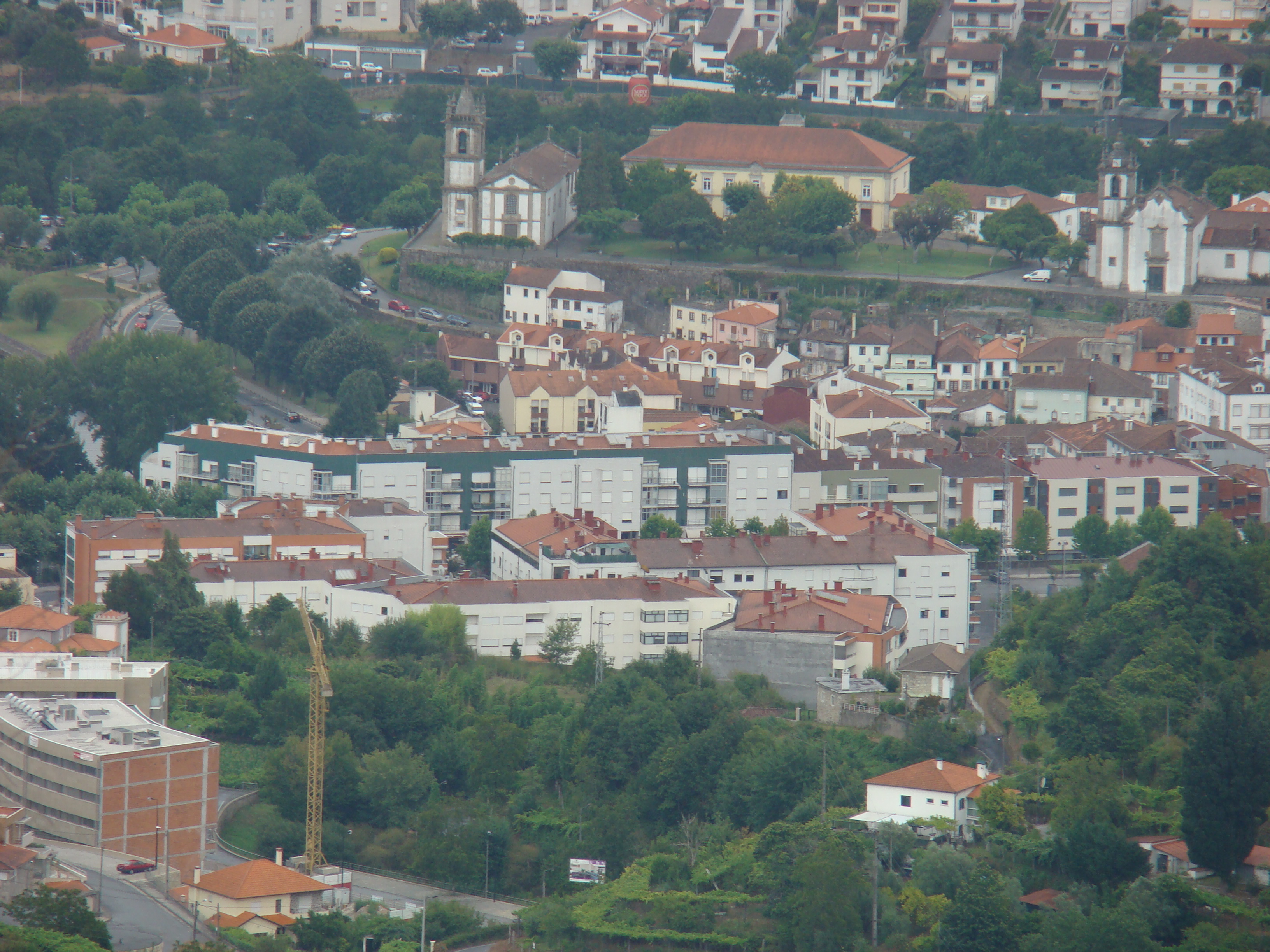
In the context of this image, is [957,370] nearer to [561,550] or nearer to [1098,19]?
[561,550]

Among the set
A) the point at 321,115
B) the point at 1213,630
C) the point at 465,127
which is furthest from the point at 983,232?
the point at 1213,630

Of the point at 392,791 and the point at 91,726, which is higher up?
the point at 91,726

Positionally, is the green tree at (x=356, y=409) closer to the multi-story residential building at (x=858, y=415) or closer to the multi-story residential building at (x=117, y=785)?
the multi-story residential building at (x=858, y=415)

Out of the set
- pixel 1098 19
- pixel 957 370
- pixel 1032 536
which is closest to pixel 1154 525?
pixel 1032 536

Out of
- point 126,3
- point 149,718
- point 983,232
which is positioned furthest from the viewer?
point 126,3

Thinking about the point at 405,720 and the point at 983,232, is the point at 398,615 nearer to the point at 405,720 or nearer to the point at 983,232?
the point at 405,720

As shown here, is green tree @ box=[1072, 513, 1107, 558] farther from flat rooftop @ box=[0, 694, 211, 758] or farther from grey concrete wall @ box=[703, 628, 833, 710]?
flat rooftop @ box=[0, 694, 211, 758]

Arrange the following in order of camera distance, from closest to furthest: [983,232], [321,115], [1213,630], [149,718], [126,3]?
1. [149,718]
2. [1213,630]
3. [983,232]
4. [321,115]
5. [126,3]
